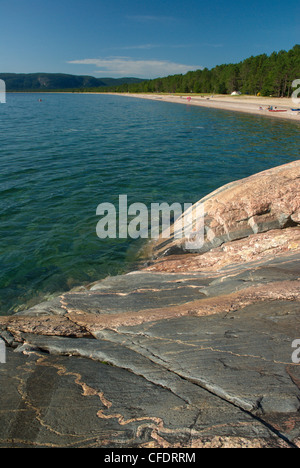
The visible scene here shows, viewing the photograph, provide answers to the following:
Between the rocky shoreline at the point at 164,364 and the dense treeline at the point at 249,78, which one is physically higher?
the dense treeline at the point at 249,78

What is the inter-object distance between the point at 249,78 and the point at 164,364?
113292mm

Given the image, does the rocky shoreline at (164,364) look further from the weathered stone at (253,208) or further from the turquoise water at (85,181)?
the turquoise water at (85,181)

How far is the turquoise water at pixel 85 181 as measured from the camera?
9.59 meters

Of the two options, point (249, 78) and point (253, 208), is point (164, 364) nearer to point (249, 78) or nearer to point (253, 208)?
point (253, 208)

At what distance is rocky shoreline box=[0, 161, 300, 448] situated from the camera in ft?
9.00

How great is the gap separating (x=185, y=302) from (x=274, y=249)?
3.50 m

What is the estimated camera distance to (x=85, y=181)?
18000 mm

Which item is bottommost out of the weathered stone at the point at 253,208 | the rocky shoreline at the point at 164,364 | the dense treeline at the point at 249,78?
the rocky shoreline at the point at 164,364

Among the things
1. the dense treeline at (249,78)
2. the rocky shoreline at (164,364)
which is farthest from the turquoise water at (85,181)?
the dense treeline at (249,78)

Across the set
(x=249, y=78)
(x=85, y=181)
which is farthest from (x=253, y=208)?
(x=249, y=78)

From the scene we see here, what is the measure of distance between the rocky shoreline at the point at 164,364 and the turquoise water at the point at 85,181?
316 cm

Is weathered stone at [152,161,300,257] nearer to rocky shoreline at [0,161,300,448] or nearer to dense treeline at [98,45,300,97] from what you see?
rocky shoreline at [0,161,300,448]

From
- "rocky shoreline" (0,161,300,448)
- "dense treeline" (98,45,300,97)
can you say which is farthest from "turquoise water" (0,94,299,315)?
"dense treeline" (98,45,300,97)
